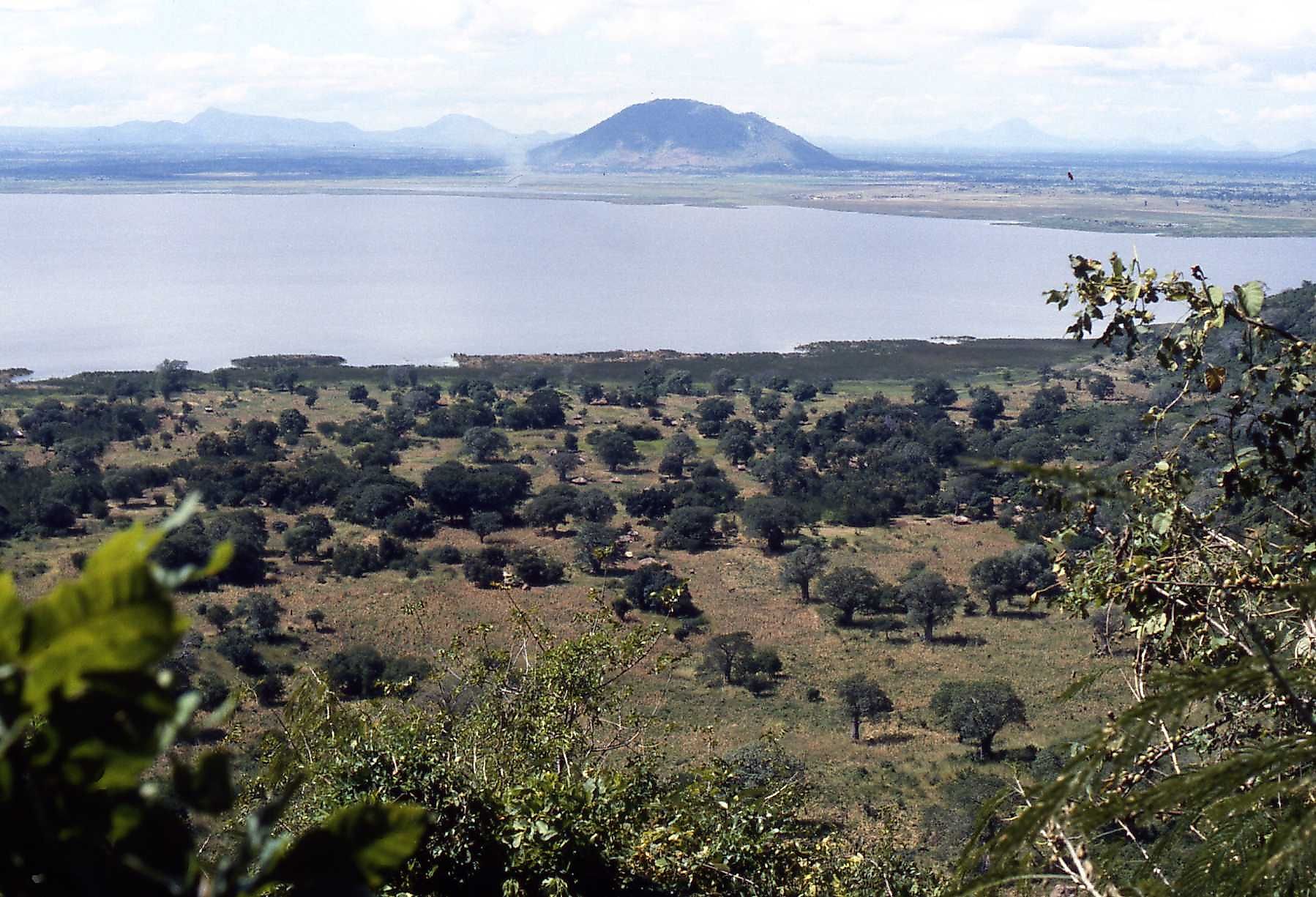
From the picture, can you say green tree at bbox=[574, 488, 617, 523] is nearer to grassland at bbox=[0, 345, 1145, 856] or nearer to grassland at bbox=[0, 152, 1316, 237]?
grassland at bbox=[0, 345, 1145, 856]

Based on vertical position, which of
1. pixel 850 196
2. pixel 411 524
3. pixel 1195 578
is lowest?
pixel 411 524

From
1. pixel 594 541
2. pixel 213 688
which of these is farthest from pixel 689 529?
pixel 213 688

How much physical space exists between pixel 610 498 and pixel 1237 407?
24.8 m

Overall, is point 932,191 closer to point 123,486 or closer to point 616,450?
point 616,450

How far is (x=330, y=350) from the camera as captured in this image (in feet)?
171

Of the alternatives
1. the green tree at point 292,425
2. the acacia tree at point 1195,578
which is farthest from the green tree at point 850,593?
the green tree at point 292,425

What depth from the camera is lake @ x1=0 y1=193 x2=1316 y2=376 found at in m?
56.1

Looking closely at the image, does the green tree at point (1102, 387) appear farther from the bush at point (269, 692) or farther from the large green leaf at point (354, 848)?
the large green leaf at point (354, 848)

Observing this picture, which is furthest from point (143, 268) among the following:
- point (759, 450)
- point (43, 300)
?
point (759, 450)

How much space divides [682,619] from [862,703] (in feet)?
15.9

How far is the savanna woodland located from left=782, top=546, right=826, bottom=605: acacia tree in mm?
107

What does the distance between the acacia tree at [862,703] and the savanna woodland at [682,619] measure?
0.06 m

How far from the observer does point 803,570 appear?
2267cm

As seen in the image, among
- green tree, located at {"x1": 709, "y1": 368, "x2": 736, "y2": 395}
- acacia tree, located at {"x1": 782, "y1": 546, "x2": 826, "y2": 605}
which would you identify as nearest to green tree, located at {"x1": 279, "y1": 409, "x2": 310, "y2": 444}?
green tree, located at {"x1": 709, "y1": 368, "x2": 736, "y2": 395}
